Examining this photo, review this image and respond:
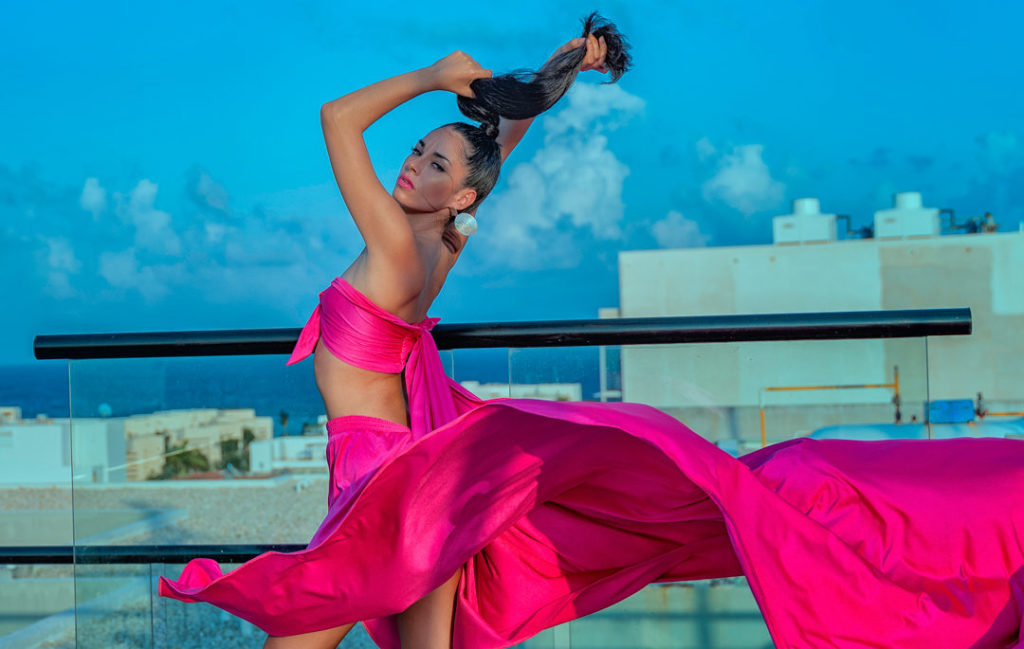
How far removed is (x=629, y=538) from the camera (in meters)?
1.79

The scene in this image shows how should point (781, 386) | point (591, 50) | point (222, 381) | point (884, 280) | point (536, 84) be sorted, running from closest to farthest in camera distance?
1. point (536, 84)
2. point (591, 50)
3. point (781, 386)
4. point (222, 381)
5. point (884, 280)

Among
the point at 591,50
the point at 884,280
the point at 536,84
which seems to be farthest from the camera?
the point at 884,280

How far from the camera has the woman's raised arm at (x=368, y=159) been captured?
172cm

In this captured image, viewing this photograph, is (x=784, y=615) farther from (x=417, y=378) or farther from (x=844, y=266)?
(x=844, y=266)

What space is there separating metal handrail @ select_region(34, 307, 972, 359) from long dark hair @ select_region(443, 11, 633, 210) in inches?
16.4

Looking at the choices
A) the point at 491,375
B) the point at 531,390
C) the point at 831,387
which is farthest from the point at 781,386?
the point at 491,375

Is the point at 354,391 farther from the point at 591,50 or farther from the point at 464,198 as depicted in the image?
the point at 591,50

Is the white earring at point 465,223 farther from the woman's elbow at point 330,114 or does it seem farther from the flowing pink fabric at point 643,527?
the flowing pink fabric at point 643,527

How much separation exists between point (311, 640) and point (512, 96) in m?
1.06

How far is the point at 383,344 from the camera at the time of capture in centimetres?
186

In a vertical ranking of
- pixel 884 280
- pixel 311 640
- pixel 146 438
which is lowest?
pixel 311 640

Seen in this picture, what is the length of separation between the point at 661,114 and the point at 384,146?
117 ft

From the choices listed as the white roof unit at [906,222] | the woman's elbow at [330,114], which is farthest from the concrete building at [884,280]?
the woman's elbow at [330,114]

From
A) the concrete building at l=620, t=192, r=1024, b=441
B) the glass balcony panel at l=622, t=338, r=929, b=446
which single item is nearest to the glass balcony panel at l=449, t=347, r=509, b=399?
the glass balcony panel at l=622, t=338, r=929, b=446
